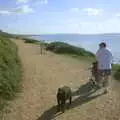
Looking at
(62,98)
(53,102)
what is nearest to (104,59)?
(53,102)

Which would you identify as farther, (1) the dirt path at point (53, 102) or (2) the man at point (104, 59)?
(2) the man at point (104, 59)

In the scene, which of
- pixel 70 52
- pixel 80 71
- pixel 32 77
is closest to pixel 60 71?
pixel 80 71

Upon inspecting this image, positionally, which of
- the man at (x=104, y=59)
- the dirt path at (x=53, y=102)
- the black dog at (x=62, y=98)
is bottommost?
the dirt path at (x=53, y=102)

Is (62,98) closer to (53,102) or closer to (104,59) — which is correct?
(53,102)

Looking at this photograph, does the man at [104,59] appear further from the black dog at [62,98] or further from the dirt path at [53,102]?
the black dog at [62,98]

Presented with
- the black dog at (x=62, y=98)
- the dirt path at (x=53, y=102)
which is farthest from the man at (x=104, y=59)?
the black dog at (x=62, y=98)

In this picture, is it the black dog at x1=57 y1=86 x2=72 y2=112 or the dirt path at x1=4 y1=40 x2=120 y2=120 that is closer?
the dirt path at x1=4 y1=40 x2=120 y2=120

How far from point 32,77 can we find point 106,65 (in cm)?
488

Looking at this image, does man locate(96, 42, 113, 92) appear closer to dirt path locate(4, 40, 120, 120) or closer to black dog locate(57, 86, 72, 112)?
dirt path locate(4, 40, 120, 120)

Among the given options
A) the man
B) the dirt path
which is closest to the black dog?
the dirt path

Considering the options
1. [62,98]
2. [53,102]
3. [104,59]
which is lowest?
[53,102]

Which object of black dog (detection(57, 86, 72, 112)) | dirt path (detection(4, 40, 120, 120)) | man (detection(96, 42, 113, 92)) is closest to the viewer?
dirt path (detection(4, 40, 120, 120))

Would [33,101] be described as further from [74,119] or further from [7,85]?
[74,119]

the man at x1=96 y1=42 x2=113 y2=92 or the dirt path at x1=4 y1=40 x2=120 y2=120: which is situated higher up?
the man at x1=96 y1=42 x2=113 y2=92
